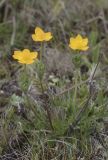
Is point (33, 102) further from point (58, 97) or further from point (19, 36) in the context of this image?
point (19, 36)

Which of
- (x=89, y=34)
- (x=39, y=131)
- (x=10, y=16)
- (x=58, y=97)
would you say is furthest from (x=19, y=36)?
(x=39, y=131)

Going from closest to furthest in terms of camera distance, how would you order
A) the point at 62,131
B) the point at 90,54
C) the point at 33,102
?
the point at 62,131 < the point at 33,102 < the point at 90,54

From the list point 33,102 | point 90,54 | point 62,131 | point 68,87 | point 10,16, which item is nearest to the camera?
point 62,131

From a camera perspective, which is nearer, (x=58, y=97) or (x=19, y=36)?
(x=58, y=97)

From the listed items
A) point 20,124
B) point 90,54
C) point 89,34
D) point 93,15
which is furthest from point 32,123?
point 93,15

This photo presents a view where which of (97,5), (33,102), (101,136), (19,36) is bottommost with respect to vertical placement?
(101,136)

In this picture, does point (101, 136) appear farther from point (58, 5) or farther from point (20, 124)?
point (58, 5)

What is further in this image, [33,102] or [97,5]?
[97,5]

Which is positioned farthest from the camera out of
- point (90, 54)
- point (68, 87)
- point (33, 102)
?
point (90, 54)

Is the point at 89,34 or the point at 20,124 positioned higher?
the point at 89,34
